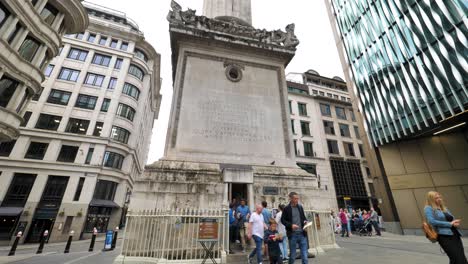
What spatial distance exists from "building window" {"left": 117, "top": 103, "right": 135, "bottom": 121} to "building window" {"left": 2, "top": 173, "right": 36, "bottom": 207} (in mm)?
12694

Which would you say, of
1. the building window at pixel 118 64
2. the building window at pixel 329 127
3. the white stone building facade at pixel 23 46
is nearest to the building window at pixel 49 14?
the white stone building facade at pixel 23 46

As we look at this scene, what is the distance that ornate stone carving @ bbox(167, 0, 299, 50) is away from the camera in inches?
444

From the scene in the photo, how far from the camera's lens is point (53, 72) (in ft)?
96.6

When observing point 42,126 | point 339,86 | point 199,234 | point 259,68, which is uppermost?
point 339,86

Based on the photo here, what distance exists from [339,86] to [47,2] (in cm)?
4646

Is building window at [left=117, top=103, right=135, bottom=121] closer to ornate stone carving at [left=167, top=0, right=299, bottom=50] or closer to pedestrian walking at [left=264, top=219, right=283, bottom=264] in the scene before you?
ornate stone carving at [left=167, top=0, right=299, bottom=50]

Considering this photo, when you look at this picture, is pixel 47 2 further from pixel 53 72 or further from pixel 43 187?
pixel 43 187

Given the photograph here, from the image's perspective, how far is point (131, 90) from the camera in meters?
33.9

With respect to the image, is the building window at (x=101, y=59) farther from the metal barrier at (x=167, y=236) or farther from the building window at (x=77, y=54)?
the metal barrier at (x=167, y=236)

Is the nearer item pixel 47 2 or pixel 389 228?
pixel 47 2

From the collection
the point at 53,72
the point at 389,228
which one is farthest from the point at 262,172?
the point at 53,72

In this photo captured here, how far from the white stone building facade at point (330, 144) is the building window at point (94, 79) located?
102 feet

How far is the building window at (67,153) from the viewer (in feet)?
86.1

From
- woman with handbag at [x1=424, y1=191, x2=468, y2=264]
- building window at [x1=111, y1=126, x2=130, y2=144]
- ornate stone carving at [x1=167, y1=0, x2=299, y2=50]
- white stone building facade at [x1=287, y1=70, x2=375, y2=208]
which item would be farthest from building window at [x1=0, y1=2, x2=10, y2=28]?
white stone building facade at [x1=287, y1=70, x2=375, y2=208]
